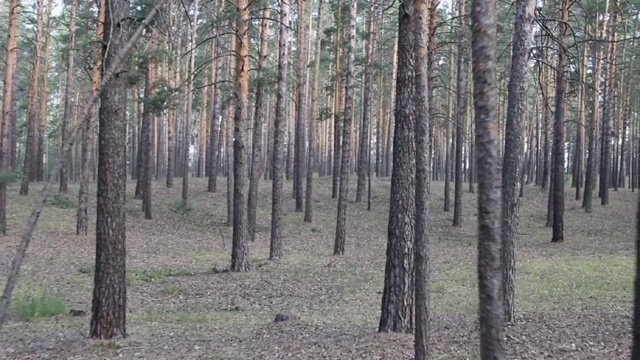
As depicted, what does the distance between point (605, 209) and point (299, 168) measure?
1439cm

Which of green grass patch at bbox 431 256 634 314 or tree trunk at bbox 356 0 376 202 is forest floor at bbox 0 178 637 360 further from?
tree trunk at bbox 356 0 376 202

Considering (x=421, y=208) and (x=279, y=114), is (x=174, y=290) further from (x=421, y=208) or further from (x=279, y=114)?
(x=421, y=208)

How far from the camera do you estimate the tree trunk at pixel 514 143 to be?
9047mm

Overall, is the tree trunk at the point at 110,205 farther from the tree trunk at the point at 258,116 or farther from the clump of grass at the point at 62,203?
the clump of grass at the point at 62,203

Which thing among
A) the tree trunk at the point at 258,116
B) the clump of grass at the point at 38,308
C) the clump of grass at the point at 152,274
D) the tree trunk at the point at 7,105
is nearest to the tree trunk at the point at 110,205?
the clump of grass at the point at 38,308

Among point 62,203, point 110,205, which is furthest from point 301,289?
point 62,203

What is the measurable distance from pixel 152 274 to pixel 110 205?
681 centimetres

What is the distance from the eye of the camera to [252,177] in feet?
62.5

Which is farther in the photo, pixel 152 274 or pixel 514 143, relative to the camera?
pixel 152 274

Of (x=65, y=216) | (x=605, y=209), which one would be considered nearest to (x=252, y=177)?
(x=65, y=216)

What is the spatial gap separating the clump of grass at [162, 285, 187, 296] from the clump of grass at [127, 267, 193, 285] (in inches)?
40.7

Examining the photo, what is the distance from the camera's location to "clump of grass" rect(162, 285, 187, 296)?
483 inches

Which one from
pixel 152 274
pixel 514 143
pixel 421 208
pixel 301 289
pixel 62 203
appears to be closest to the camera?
pixel 421 208

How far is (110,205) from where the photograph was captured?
7703mm
